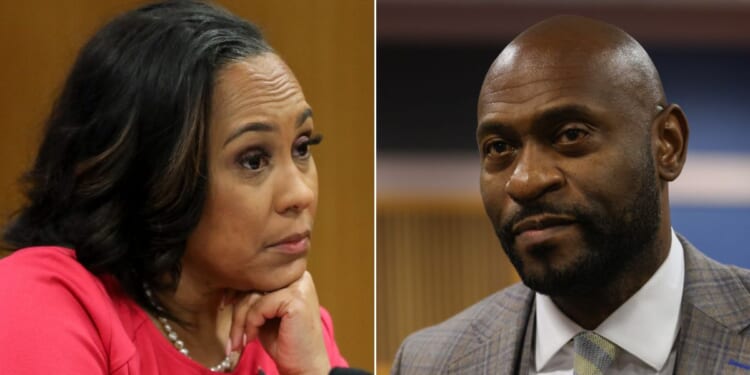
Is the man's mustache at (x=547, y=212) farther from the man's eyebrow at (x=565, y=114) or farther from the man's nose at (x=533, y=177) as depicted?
the man's eyebrow at (x=565, y=114)

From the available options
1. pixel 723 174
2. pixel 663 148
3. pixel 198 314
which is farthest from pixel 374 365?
pixel 723 174

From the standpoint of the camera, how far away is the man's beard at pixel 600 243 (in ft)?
4.58

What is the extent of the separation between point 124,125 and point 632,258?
0.76 metres

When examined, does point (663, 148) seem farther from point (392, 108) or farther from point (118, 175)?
point (118, 175)

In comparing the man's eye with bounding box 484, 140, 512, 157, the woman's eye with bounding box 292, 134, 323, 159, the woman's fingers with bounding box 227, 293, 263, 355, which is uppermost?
the man's eye with bounding box 484, 140, 512, 157

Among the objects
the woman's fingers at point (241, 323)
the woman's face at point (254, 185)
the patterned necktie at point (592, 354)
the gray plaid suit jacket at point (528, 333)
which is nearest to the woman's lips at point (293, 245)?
the woman's face at point (254, 185)

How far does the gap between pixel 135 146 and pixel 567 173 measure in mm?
603

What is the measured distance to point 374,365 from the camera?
1.74 meters

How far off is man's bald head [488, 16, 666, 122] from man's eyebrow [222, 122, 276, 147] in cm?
34

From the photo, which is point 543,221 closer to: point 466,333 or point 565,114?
point 565,114

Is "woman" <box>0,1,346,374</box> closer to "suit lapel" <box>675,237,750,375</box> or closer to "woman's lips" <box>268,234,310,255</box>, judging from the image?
"woman's lips" <box>268,234,310,255</box>

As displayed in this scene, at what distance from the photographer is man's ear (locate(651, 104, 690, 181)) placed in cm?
147

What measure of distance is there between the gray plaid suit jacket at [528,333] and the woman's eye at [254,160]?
1.48ft

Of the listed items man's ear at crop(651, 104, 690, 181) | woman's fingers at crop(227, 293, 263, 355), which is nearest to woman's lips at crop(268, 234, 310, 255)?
woman's fingers at crop(227, 293, 263, 355)
